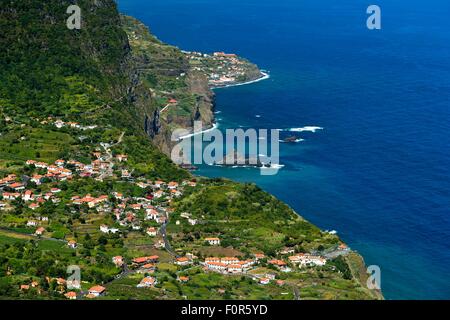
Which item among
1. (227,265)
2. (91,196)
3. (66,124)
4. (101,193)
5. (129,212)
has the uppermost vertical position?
(66,124)

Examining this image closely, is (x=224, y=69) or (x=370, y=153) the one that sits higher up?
(x=224, y=69)

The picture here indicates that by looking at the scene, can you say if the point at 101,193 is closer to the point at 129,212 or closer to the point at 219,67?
the point at 129,212

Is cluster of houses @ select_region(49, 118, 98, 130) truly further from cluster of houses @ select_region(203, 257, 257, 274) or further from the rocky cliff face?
cluster of houses @ select_region(203, 257, 257, 274)

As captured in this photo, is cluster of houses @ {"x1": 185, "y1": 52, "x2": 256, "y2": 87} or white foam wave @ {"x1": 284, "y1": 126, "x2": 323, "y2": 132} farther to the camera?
cluster of houses @ {"x1": 185, "y1": 52, "x2": 256, "y2": 87}

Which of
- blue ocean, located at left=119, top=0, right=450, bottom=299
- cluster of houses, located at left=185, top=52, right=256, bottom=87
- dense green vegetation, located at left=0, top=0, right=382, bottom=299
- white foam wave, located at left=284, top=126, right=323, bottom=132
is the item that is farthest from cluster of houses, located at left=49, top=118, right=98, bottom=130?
cluster of houses, located at left=185, top=52, right=256, bottom=87

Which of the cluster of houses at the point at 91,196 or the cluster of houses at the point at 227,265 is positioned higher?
the cluster of houses at the point at 91,196

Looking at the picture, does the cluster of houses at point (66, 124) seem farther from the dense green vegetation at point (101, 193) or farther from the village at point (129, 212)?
the village at point (129, 212)

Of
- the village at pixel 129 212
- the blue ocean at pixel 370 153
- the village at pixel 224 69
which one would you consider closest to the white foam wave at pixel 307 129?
the blue ocean at pixel 370 153

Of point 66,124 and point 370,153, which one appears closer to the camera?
point 66,124

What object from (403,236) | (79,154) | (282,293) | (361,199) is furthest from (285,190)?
(282,293)

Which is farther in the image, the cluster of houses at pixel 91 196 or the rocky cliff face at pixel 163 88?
the rocky cliff face at pixel 163 88

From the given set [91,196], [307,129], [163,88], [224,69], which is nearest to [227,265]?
[91,196]
